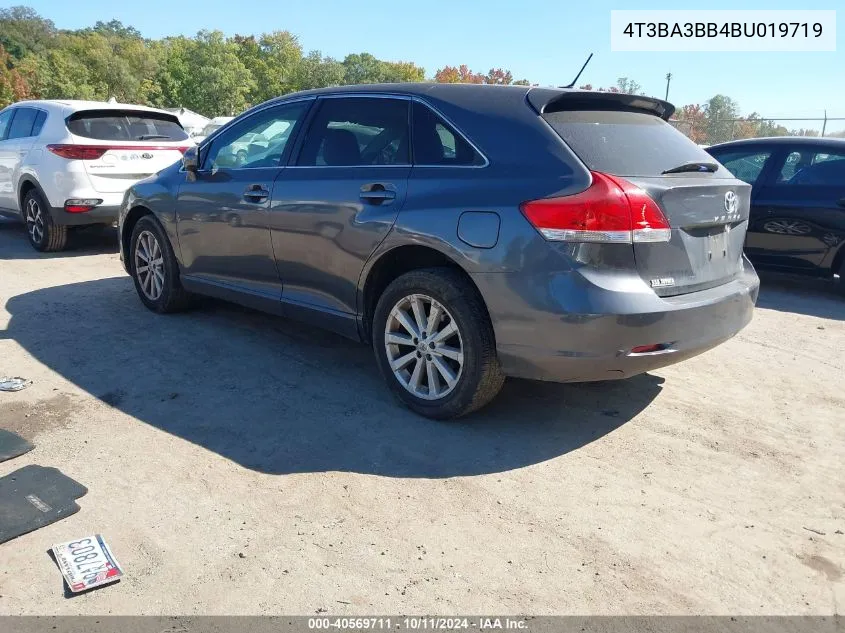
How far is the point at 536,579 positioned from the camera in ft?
8.62

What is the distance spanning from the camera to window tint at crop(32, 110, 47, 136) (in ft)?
27.9

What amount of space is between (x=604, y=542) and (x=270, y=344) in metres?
3.03

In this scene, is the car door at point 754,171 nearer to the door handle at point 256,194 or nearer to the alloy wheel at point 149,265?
the door handle at point 256,194

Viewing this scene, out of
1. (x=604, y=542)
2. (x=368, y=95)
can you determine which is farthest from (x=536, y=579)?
(x=368, y=95)

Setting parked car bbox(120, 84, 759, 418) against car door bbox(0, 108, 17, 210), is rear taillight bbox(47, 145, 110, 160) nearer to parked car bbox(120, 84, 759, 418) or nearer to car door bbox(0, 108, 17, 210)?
car door bbox(0, 108, 17, 210)

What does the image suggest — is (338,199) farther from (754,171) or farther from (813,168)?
(813,168)

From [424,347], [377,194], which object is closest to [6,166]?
[377,194]

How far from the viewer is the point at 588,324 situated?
10.8 feet

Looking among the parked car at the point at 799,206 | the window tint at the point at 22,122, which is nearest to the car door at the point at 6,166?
the window tint at the point at 22,122

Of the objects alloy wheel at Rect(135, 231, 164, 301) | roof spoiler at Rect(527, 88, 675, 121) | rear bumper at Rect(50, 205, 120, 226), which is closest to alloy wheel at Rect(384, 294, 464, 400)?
roof spoiler at Rect(527, 88, 675, 121)

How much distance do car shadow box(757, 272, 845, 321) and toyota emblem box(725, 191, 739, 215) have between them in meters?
3.13

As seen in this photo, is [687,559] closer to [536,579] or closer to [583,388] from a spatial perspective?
[536,579]

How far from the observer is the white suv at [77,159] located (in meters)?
8.12

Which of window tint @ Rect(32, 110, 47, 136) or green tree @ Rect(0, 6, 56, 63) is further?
green tree @ Rect(0, 6, 56, 63)
